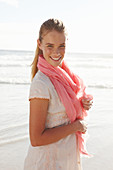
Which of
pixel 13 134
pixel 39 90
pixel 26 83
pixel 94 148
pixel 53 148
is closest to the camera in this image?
pixel 39 90

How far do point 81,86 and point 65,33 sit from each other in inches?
18.3

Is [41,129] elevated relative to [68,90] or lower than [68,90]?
lower

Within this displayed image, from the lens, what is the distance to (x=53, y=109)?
165 cm

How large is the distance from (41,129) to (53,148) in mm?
214

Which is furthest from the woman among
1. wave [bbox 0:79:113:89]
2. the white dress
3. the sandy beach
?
wave [bbox 0:79:113:89]

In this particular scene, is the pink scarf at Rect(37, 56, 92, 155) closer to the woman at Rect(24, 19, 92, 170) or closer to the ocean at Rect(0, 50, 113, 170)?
the woman at Rect(24, 19, 92, 170)

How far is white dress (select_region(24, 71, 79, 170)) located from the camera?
163cm

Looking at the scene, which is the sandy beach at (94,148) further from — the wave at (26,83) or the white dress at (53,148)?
the wave at (26,83)

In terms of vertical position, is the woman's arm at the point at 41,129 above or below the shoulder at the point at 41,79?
below

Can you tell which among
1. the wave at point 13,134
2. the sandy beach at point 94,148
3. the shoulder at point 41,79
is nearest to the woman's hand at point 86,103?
the shoulder at point 41,79

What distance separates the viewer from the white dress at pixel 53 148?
1.63 metres

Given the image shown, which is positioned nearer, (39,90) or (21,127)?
(39,90)

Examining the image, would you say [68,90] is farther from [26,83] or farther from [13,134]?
[26,83]

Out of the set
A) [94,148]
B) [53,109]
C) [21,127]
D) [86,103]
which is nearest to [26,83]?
[21,127]
